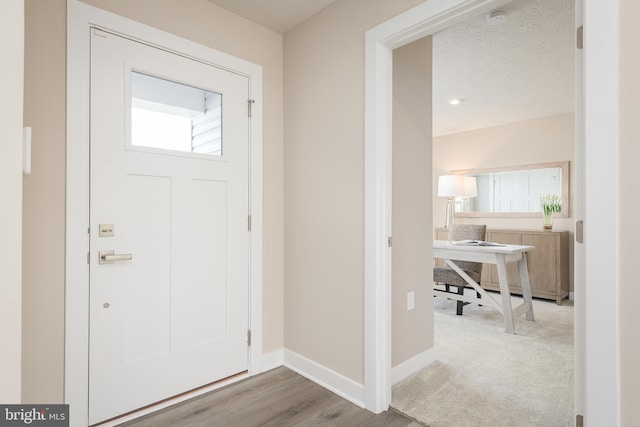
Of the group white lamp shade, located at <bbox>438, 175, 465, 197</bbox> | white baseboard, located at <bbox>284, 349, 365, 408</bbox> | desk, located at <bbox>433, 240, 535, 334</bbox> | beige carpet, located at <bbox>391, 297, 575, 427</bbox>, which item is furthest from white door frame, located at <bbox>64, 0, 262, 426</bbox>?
white lamp shade, located at <bbox>438, 175, 465, 197</bbox>

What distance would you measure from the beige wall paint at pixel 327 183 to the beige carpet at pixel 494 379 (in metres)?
0.47

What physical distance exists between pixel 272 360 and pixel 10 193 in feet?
6.58

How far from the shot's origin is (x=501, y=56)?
9.58 ft

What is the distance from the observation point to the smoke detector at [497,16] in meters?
2.24

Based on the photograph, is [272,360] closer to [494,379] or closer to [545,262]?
[494,379]

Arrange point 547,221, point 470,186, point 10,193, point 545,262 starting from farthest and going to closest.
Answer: point 470,186 → point 547,221 → point 545,262 → point 10,193

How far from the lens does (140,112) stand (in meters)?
1.95

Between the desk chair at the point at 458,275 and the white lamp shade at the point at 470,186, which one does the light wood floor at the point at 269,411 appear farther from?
the white lamp shade at the point at 470,186

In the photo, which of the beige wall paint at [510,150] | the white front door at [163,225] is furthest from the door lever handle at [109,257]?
the beige wall paint at [510,150]

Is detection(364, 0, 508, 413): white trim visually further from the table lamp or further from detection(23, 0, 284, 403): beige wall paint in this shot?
the table lamp

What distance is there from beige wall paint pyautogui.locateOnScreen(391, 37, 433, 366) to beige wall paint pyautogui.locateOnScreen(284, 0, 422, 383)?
0.33 m

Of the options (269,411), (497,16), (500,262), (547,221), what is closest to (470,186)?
(547,221)

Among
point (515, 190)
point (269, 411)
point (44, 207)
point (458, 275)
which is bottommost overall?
point (269, 411)

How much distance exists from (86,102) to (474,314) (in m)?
3.82
